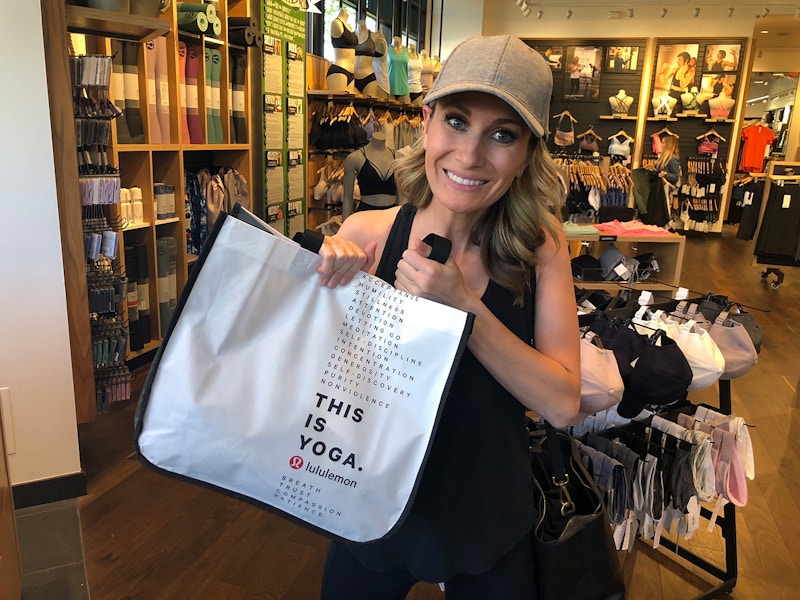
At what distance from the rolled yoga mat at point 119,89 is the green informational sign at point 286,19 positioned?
1467 millimetres

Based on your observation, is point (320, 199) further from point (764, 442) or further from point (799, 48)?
point (799, 48)

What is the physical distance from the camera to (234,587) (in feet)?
7.25

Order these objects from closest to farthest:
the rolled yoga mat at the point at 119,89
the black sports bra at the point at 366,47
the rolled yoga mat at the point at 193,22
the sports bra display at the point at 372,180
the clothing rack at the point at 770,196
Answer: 1. the rolled yoga mat at the point at 119,89
2. the rolled yoga mat at the point at 193,22
3. the sports bra display at the point at 372,180
4. the black sports bra at the point at 366,47
5. the clothing rack at the point at 770,196

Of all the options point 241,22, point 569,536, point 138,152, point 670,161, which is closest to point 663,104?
point 670,161

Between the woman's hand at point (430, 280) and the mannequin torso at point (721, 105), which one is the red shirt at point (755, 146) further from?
the woman's hand at point (430, 280)

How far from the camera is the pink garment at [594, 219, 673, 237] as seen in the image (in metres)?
4.19

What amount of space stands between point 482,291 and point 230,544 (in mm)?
1822

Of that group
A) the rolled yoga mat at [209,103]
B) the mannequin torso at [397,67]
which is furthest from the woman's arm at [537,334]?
the mannequin torso at [397,67]

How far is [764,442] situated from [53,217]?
3463 mm

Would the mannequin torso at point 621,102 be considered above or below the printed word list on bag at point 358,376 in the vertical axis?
above

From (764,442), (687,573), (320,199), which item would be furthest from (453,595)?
(320,199)

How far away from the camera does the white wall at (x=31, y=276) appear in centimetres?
216

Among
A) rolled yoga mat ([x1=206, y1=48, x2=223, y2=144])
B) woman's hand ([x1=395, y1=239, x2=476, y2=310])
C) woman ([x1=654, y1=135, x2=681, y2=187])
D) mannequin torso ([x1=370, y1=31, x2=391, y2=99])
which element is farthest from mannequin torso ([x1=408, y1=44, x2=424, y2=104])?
woman's hand ([x1=395, y1=239, x2=476, y2=310])

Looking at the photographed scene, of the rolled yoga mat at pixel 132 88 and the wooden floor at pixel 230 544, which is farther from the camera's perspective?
the rolled yoga mat at pixel 132 88
